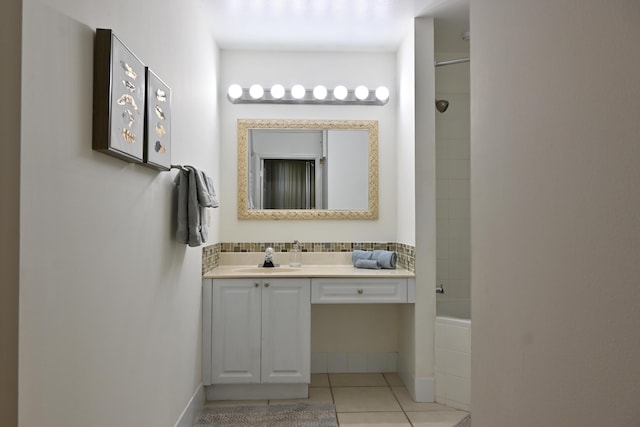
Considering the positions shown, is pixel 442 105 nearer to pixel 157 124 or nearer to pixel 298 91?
pixel 298 91

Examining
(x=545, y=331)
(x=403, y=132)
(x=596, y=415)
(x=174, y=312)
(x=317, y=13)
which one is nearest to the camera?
(x=596, y=415)

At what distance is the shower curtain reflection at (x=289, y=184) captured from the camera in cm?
352

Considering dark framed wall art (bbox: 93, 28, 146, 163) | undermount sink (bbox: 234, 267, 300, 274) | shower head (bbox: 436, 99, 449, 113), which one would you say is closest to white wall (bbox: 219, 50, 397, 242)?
undermount sink (bbox: 234, 267, 300, 274)

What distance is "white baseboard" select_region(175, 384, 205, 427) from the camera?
93.9 inches

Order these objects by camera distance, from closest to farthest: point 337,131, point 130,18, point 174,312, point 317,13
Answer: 1. point 130,18
2. point 174,312
3. point 317,13
4. point 337,131

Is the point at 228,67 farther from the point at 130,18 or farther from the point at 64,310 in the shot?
the point at 64,310

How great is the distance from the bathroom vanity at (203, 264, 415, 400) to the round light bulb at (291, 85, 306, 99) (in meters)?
1.38

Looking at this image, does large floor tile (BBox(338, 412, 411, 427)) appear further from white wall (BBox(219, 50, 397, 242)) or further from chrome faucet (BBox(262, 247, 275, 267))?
white wall (BBox(219, 50, 397, 242))

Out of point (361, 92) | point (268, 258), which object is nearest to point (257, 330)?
point (268, 258)

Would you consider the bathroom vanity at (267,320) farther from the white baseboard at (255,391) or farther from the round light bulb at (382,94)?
the round light bulb at (382,94)

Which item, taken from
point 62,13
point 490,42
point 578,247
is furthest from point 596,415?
point 62,13

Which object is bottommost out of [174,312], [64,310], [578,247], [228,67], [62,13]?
[174,312]

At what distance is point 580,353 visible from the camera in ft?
2.63

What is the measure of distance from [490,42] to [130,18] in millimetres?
1271
